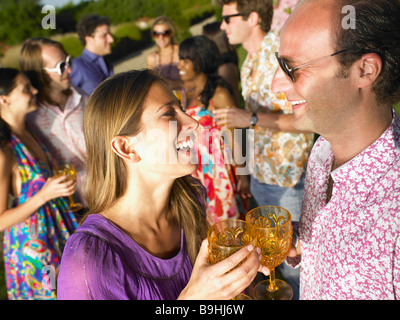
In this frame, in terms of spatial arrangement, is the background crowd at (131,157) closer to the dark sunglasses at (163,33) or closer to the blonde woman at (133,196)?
the blonde woman at (133,196)

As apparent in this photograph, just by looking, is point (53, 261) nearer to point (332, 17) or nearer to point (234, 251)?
point (234, 251)

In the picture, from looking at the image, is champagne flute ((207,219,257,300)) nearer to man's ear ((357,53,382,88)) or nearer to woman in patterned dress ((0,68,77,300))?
man's ear ((357,53,382,88))

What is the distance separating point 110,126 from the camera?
1420mm

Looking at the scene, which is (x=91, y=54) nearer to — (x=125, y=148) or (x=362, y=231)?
(x=125, y=148)

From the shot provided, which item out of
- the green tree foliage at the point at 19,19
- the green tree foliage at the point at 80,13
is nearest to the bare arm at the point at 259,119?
the green tree foliage at the point at 80,13

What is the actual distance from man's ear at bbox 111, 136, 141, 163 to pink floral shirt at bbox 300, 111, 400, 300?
2.75ft

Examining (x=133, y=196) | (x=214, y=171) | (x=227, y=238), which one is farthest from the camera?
(x=214, y=171)

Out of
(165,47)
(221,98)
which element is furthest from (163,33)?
(221,98)

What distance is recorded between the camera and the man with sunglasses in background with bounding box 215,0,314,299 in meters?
2.72

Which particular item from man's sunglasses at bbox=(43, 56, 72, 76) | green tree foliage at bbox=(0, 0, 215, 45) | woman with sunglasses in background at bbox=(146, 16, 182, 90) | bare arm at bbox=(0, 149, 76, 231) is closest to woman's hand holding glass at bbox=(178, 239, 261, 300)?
bare arm at bbox=(0, 149, 76, 231)

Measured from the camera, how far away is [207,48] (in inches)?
138

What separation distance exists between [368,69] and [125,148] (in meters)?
1.04

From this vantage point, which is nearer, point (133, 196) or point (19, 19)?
point (133, 196)

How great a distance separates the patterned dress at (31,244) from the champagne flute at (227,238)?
5.79ft
